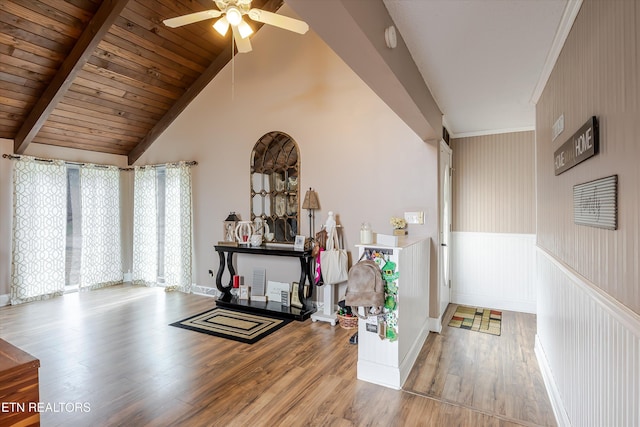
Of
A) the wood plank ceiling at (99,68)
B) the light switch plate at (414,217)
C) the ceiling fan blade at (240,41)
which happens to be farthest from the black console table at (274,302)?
the wood plank ceiling at (99,68)

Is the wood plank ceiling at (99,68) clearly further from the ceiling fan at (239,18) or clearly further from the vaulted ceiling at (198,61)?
the ceiling fan at (239,18)

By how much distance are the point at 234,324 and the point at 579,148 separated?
358cm

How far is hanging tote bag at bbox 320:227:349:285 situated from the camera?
3939mm

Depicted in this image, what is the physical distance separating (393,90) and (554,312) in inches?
74.5

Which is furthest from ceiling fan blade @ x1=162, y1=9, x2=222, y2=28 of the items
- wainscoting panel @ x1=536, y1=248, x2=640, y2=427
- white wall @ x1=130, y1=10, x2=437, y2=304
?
wainscoting panel @ x1=536, y1=248, x2=640, y2=427

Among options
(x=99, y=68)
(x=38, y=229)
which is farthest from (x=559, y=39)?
(x=38, y=229)

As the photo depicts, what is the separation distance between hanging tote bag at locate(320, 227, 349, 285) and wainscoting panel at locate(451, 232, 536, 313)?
175 cm

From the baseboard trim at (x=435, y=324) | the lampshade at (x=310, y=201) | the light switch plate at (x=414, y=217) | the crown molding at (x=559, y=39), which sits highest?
the crown molding at (x=559, y=39)

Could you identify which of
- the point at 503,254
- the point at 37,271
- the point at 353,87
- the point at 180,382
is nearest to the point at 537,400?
the point at 503,254

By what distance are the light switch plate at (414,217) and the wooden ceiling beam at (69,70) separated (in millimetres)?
3611

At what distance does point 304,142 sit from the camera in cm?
443

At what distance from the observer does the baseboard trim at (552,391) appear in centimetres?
201

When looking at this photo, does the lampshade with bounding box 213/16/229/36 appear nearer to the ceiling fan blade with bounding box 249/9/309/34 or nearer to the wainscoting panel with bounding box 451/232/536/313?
the ceiling fan blade with bounding box 249/9/309/34

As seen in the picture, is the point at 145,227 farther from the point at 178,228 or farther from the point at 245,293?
the point at 245,293
